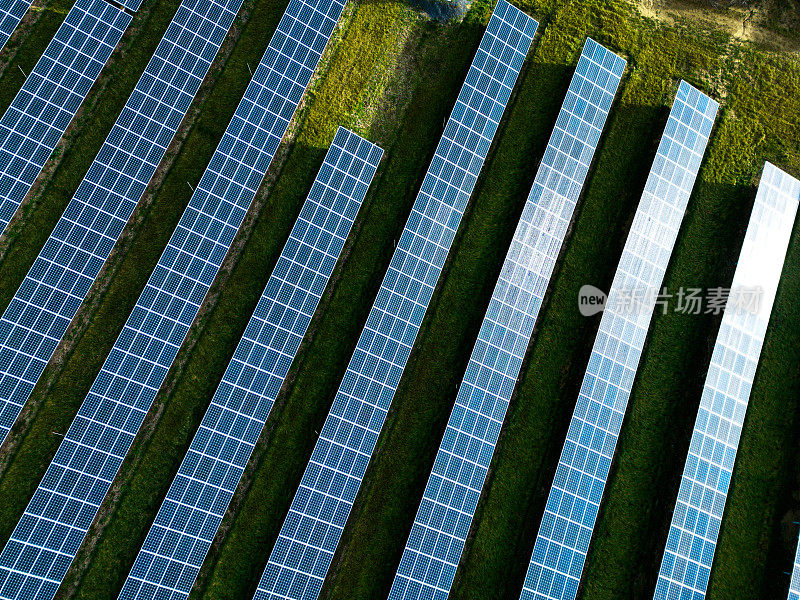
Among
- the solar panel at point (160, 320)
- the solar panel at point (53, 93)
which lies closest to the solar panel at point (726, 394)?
the solar panel at point (160, 320)

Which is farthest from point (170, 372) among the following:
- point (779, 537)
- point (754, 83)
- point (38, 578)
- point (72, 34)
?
point (754, 83)

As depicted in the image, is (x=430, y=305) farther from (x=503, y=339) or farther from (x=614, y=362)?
(x=614, y=362)

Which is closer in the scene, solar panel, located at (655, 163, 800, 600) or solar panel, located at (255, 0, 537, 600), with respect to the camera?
solar panel, located at (255, 0, 537, 600)

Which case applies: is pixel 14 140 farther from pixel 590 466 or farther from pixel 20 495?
pixel 590 466

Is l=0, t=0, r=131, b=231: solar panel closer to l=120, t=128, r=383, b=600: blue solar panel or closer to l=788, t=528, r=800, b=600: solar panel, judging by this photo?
l=120, t=128, r=383, b=600: blue solar panel

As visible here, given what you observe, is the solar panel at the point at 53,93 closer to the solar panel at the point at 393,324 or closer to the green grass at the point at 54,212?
the green grass at the point at 54,212

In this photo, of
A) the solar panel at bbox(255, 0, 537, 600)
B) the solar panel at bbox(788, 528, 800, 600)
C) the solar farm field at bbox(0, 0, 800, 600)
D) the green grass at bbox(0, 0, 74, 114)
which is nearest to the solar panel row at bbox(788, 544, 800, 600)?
the solar panel at bbox(788, 528, 800, 600)
